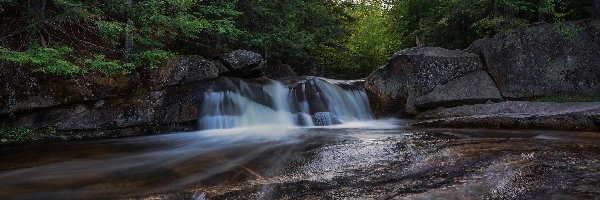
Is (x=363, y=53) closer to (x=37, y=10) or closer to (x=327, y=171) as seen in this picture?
(x=37, y=10)

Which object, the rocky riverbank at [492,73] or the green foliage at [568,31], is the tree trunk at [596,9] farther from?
the green foliage at [568,31]

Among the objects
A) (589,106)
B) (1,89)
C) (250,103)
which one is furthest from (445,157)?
(1,89)

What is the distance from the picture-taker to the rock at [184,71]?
10.5 metres

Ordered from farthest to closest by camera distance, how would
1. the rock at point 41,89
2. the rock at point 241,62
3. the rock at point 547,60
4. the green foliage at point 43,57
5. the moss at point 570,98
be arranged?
the rock at point 241,62 → the rock at point 547,60 → the moss at point 570,98 → the rock at point 41,89 → the green foliage at point 43,57

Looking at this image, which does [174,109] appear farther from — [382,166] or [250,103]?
[382,166]

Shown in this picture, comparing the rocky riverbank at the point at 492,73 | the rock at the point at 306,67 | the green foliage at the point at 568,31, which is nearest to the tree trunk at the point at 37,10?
the rocky riverbank at the point at 492,73

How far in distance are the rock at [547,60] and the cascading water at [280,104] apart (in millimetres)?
4178

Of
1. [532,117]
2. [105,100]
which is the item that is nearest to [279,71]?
[105,100]

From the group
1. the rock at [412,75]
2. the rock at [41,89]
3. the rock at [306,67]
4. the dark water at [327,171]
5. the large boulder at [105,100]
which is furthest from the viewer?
the rock at [306,67]

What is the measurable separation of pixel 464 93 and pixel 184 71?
8.11 metres

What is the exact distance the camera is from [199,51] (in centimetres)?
1303

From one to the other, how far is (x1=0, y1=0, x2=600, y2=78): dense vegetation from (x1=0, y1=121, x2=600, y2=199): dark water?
2.79 meters

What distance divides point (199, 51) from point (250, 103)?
339 centimetres

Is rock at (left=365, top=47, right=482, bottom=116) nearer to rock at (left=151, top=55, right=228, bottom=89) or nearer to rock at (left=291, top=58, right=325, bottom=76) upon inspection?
rock at (left=151, top=55, right=228, bottom=89)
